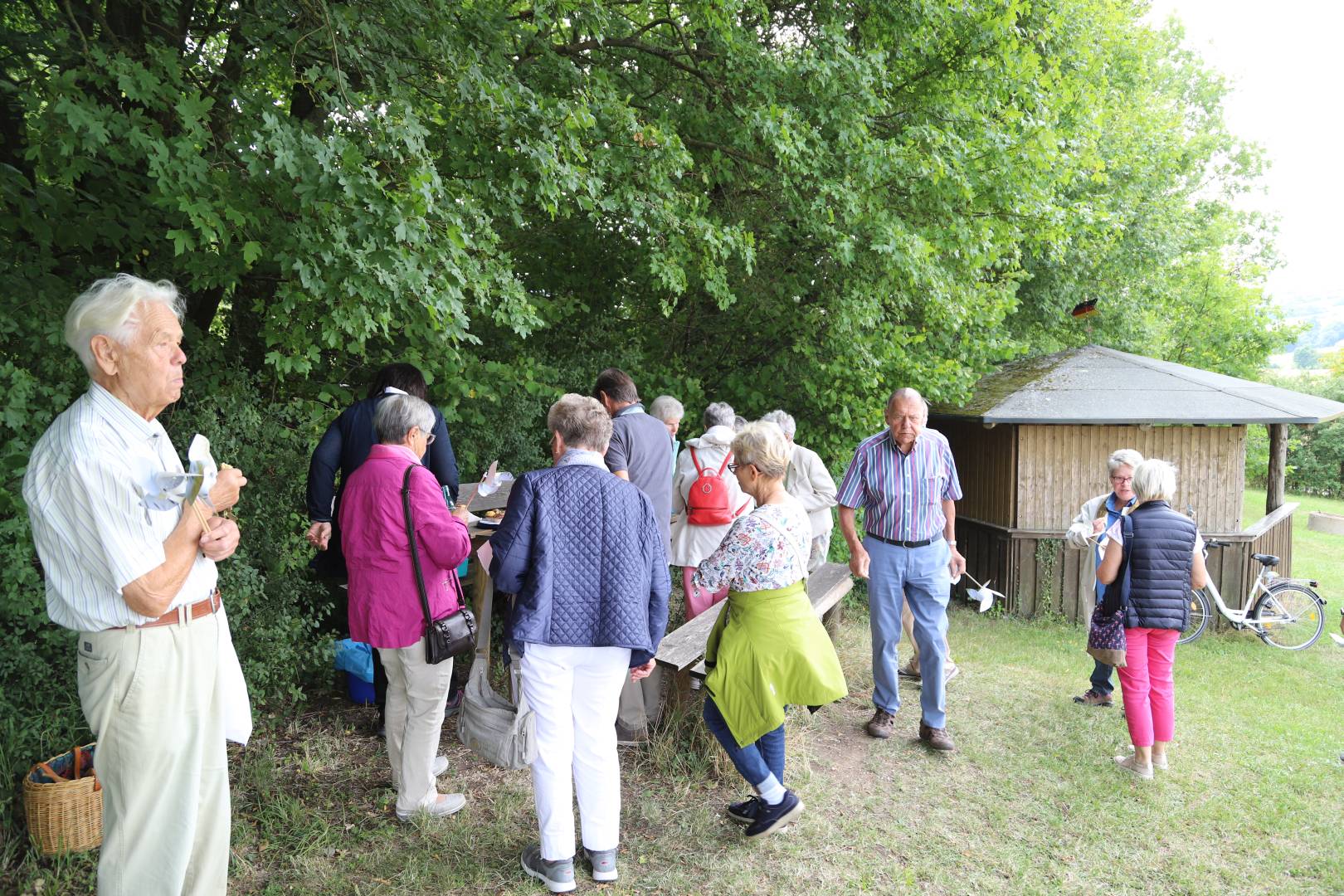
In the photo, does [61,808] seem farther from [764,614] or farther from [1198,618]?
[1198,618]

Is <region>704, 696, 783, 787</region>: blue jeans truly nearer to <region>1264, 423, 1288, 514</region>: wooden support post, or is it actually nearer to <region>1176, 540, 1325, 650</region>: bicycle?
<region>1176, 540, 1325, 650</region>: bicycle

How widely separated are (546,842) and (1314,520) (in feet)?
70.3

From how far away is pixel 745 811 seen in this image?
415 centimetres

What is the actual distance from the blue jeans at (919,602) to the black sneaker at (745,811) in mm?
1472

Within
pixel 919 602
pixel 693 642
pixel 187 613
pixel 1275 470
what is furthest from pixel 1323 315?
pixel 187 613

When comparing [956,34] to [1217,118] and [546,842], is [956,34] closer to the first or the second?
[546,842]

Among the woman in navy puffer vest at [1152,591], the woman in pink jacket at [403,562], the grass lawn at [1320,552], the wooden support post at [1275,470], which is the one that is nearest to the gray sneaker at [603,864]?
the woman in pink jacket at [403,562]

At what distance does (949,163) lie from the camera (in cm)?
801

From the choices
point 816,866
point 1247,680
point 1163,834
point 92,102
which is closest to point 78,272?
point 92,102

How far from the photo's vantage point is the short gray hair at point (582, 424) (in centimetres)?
351

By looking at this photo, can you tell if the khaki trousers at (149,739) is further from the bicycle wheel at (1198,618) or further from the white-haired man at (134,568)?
the bicycle wheel at (1198,618)

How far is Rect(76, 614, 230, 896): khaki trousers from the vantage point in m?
2.43

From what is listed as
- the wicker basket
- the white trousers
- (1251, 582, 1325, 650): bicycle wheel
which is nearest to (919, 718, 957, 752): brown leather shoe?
the white trousers

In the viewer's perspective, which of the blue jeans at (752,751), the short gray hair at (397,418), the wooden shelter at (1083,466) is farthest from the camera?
the wooden shelter at (1083,466)
